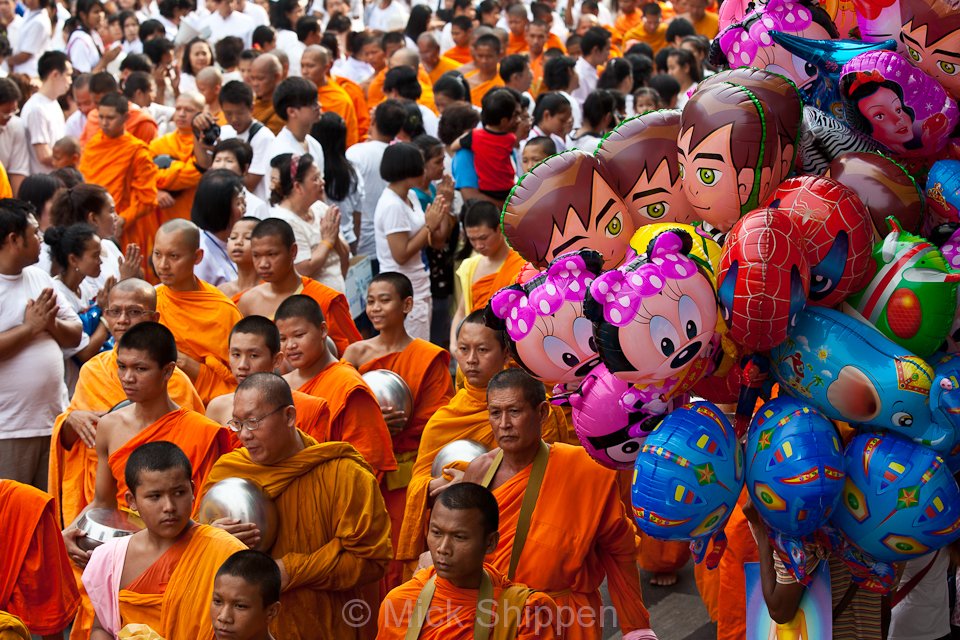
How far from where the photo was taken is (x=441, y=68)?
554 inches

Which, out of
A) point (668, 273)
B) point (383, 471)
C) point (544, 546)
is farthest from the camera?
point (383, 471)

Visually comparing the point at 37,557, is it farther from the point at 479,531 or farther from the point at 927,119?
the point at 927,119

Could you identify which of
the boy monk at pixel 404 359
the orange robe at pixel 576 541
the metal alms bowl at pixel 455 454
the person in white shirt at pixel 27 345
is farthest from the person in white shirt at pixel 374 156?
the orange robe at pixel 576 541

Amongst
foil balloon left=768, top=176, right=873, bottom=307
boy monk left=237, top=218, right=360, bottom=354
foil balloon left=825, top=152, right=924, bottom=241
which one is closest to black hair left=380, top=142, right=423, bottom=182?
boy monk left=237, top=218, right=360, bottom=354

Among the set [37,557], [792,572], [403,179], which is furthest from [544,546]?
[403,179]

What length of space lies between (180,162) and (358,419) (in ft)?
16.4

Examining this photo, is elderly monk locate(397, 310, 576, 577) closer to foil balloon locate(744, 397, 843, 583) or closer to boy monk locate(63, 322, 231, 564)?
boy monk locate(63, 322, 231, 564)

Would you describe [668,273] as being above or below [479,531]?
above

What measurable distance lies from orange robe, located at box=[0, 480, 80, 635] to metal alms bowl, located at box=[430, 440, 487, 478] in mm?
1454

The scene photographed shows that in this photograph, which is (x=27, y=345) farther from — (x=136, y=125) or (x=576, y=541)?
(x=136, y=125)

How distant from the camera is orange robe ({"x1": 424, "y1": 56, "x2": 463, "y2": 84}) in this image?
13945mm

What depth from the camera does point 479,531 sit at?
4.24 meters

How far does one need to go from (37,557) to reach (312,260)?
10.6 feet

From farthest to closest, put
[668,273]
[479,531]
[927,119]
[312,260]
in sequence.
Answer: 1. [312,260]
2. [479,531]
3. [927,119]
4. [668,273]
